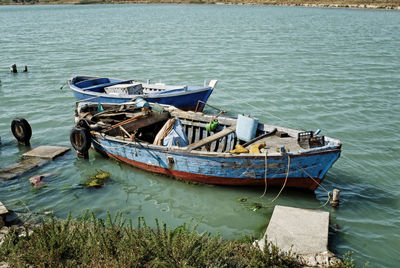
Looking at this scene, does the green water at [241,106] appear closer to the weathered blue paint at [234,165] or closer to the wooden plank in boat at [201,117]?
the weathered blue paint at [234,165]

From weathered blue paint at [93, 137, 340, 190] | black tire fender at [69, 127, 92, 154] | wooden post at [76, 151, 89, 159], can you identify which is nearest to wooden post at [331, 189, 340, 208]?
weathered blue paint at [93, 137, 340, 190]

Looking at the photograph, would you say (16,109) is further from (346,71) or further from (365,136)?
(346,71)

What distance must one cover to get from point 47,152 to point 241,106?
372 inches

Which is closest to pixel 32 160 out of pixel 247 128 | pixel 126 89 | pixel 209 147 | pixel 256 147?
pixel 126 89

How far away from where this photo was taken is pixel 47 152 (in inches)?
514

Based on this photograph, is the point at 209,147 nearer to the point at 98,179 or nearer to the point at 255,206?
the point at 255,206

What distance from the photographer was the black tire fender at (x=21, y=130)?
44.6ft

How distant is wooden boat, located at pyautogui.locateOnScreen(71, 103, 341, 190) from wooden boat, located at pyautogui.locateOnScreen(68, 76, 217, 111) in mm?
1728

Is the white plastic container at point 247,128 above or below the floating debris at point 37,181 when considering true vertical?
above

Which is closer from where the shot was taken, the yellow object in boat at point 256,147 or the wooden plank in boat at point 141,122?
the yellow object in boat at point 256,147

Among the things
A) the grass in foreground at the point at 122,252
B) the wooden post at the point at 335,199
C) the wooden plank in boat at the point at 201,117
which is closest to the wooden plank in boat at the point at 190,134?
the wooden plank in boat at the point at 201,117

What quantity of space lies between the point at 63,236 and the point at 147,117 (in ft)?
21.1

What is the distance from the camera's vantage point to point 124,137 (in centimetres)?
1205

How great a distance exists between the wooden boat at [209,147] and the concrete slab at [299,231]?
1.43m
